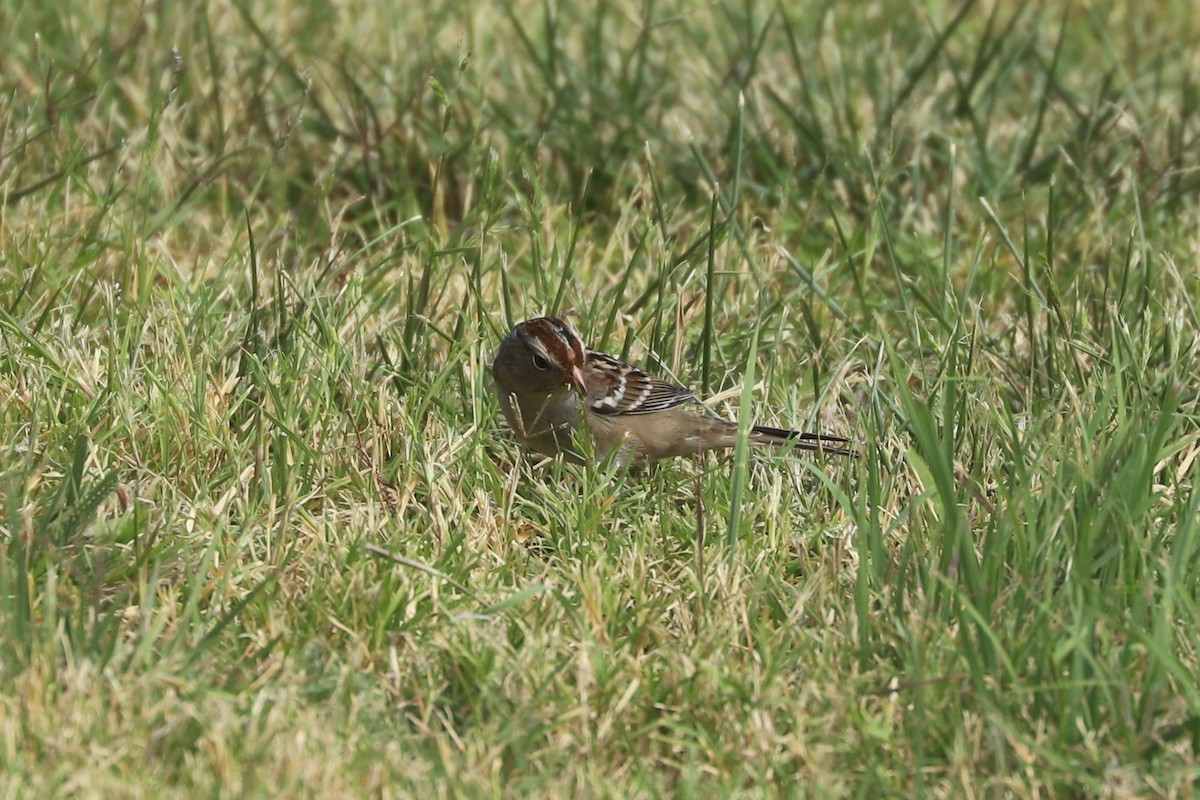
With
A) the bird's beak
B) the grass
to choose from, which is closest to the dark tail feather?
the grass

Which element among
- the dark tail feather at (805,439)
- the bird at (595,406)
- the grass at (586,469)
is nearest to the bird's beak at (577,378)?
the bird at (595,406)

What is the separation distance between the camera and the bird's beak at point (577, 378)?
470cm

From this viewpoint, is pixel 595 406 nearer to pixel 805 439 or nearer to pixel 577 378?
pixel 577 378

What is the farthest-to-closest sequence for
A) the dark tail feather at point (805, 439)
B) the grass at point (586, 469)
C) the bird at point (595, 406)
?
the bird at point (595, 406) < the dark tail feather at point (805, 439) < the grass at point (586, 469)

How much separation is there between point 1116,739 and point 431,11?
207 inches

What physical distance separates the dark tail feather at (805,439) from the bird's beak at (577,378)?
0.49 meters

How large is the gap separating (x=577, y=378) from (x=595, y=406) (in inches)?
13.7

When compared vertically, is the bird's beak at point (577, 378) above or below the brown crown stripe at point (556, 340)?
below

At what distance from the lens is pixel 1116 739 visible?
10.4ft

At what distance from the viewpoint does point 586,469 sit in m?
4.27

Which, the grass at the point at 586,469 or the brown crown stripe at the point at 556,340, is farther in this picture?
the brown crown stripe at the point at 556,340

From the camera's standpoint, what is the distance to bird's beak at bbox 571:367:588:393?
4.70m

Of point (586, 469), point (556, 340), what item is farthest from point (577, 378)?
point (586, 469)

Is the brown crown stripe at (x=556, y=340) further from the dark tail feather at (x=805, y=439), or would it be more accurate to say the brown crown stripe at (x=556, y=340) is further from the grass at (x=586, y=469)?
the dark tail feather at (x=805, y=439)
